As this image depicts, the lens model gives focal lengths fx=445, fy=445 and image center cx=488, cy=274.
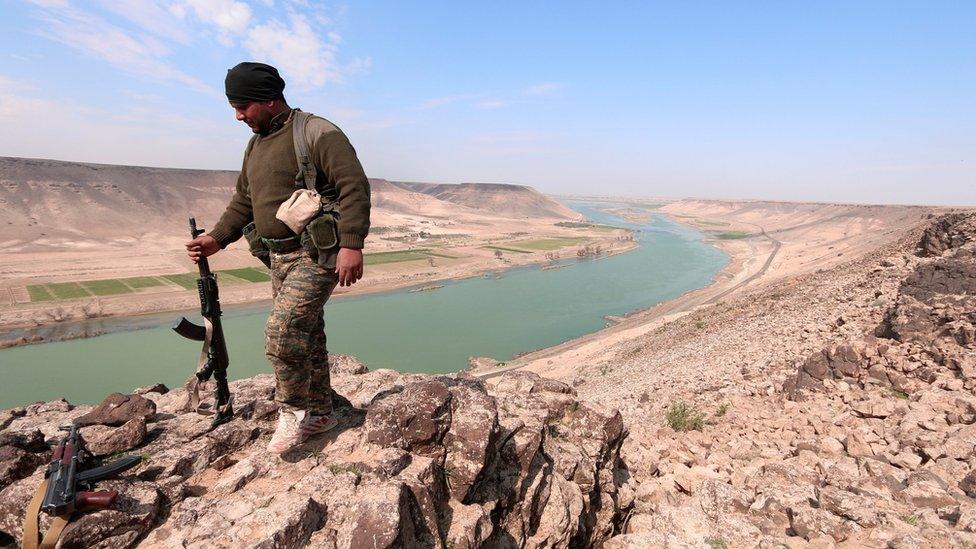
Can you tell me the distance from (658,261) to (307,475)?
75276mm

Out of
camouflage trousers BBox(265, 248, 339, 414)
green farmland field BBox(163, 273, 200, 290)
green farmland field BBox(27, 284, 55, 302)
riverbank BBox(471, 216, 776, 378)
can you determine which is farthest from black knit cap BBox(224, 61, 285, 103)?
green farmland field BBox(27, 284, 55, 302)

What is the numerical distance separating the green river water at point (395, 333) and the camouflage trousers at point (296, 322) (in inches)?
936

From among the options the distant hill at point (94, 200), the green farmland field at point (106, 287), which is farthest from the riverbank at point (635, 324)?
the distant hill at point (94, 200)

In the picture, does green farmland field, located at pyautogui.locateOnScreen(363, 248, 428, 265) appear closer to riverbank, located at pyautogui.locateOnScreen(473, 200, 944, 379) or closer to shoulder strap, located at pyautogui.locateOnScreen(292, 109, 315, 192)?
riverbank, located at pyautogui.locateOnScreen(473, 200, 944, 379)

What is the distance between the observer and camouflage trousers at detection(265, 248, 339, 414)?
3.57 meters

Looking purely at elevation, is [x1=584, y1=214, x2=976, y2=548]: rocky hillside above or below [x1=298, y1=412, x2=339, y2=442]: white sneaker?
below

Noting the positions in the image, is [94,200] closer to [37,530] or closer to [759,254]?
[37,530]

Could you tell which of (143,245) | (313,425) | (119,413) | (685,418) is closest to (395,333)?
(685,418)

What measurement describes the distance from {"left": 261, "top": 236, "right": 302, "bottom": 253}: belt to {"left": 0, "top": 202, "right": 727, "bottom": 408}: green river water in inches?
951

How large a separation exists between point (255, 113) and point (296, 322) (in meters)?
1.69

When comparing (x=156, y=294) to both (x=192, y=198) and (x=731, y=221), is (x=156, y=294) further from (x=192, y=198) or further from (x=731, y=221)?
(x=731, y=221)

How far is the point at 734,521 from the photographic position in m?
5.12

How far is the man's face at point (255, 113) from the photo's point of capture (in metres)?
3.50

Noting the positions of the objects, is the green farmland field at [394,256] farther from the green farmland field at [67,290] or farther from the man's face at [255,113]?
the man's face at [255,113]
